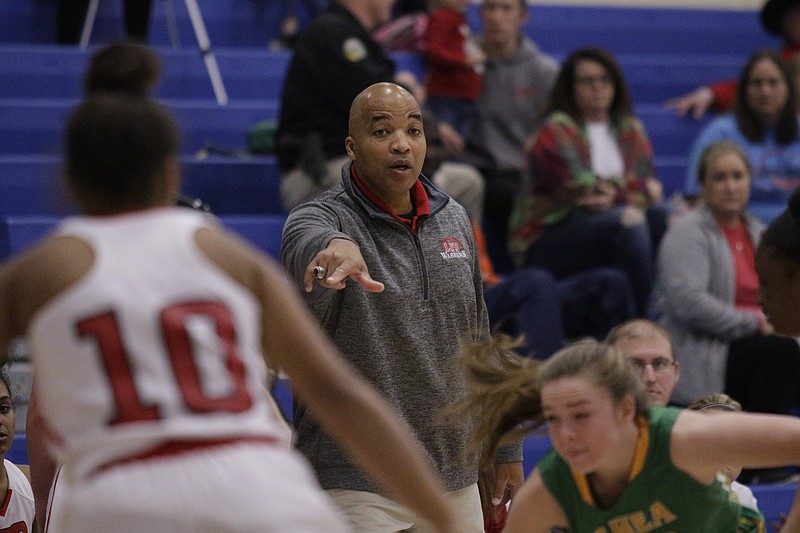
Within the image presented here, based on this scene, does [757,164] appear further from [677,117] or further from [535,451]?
[535,451]

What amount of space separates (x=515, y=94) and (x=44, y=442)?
3959 mm

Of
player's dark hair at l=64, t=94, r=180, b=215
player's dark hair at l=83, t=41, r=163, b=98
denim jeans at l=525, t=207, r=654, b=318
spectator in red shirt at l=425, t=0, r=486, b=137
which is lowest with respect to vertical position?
denim jeans at l=525, t=207, r=654, b=318

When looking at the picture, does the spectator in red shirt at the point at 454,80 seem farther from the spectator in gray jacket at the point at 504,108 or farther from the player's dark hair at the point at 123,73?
the player's dark hair at the point at 123,73

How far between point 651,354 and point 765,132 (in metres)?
2.72

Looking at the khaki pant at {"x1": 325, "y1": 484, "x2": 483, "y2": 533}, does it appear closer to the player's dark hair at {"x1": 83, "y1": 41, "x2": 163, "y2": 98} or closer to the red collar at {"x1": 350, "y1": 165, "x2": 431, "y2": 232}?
the red collar at {"x1": 350, "y1": 165, "x2": 431, "y2": 232}

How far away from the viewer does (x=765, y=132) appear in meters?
6.86

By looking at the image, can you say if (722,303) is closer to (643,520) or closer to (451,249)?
(451,249)

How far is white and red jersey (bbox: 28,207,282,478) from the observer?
1.88 meters

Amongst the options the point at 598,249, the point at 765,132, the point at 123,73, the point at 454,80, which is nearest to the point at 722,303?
the point at 598,249

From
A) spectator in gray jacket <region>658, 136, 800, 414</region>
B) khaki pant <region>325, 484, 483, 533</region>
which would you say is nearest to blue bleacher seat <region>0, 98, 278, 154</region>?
spectator in gray jacket <region>658, 136, 800, 414</region>

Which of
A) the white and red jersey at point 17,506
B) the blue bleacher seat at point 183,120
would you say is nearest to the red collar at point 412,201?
the white and red jersey at point 17,506

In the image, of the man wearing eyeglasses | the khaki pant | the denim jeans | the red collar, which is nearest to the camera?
the khaki pant

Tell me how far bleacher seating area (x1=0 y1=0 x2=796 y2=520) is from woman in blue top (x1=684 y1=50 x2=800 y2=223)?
1.09 metres

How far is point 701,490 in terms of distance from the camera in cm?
294
